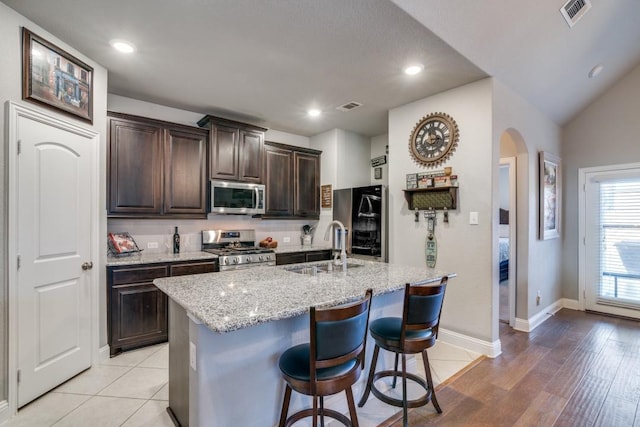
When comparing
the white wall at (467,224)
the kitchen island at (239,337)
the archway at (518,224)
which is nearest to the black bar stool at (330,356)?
the kitchen island at (239,337)

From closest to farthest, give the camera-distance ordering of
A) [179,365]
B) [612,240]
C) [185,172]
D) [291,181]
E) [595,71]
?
[179,365], [185,172], [595,71], [612,240], [291,181]

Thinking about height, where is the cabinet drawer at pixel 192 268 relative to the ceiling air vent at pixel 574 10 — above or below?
below

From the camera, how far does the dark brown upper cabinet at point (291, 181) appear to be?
180 inches

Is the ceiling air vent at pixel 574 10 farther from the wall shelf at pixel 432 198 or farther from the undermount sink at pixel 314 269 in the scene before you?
the undermount sink at pixel 314 269

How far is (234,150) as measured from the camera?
407 cm

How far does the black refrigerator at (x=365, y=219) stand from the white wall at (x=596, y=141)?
2.99m

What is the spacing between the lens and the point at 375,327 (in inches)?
84.7

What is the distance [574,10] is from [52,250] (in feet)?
15.8

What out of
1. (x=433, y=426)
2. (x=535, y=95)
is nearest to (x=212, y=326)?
(x=433, y=426)

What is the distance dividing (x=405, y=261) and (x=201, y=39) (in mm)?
3041

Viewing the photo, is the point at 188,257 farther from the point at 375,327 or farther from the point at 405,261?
the point at 405,261

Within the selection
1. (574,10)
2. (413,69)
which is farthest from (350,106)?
(574,10)

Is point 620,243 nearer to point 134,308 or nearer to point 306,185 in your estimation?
point 306,185

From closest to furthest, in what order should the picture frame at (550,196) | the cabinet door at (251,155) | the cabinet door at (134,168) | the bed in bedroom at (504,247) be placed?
the cabinet door at (134,168), the picture frame at (550,196), the cabinet door at (251,155), the bed in bedroom at (504,247)
